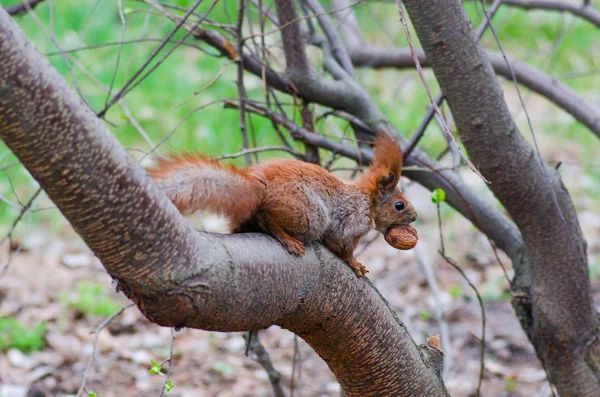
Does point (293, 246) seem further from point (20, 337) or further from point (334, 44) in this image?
point (20, 337)

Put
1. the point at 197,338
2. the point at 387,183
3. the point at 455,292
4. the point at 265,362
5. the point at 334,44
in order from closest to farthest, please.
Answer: the point at 387,183
the point at 265,362
the point at 334,44
the point at 197,338
the point at 455,292

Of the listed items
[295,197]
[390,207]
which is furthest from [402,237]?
[295,197]

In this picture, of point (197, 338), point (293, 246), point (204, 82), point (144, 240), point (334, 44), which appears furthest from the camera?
point (204, 82)

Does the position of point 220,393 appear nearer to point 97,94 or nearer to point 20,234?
point 20,234

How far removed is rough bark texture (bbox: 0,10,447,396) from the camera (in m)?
1.09

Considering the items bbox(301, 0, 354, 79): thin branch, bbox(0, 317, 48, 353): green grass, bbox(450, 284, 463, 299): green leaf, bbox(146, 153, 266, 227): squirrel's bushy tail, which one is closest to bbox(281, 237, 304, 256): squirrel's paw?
bbox(146, 153, 266, 227): squirrel's bushy tail

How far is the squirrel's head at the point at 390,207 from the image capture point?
2.27m

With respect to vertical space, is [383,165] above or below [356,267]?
above

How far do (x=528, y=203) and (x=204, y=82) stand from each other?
369 centimetres

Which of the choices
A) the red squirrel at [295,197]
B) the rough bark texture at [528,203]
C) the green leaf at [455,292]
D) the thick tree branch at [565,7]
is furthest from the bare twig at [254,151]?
the green leaf at [455,292]

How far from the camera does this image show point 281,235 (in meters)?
1.76

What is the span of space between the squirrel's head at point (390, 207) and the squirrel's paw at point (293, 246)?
59 cm

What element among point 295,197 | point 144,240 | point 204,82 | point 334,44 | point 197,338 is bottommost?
point 144,240

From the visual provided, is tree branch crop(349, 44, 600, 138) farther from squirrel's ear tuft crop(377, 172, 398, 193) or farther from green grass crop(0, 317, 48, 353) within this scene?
green grass crop(0, 317, 48, 353)
